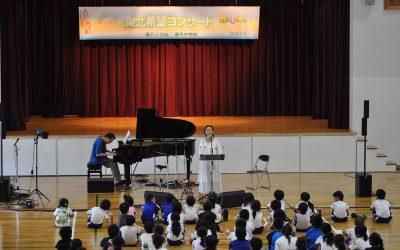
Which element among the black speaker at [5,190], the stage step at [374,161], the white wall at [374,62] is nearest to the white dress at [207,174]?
the black speaker at [5,190]

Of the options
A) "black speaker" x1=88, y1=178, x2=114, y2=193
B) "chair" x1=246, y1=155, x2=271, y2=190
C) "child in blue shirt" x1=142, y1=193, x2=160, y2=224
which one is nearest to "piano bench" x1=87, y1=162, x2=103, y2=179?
"black speaker" x1=88, y1=178, x2=114, y2=193

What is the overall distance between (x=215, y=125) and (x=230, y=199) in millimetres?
7686

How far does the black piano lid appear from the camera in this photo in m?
17.9

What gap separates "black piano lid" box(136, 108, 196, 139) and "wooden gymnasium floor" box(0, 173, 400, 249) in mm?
1332

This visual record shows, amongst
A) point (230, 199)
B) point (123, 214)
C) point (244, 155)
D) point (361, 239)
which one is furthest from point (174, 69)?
point (361, 239)

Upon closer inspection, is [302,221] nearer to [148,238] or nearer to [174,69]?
[148,238]

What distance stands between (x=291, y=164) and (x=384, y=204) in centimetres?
583

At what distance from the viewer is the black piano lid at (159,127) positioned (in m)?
17.9

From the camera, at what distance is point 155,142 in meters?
17.9

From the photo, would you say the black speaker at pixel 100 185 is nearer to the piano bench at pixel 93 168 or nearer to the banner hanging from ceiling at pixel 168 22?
the piano bench at pixel 93 168

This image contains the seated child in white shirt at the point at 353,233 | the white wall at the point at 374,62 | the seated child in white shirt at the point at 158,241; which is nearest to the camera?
the seated child in white shirt at the point at 158,241

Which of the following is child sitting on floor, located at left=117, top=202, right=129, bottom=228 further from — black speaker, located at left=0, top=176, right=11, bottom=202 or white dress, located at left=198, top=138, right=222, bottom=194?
black speaker, located at left=0, top=176, right=11, bottom=202

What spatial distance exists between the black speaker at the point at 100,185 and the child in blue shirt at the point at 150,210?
137 inches

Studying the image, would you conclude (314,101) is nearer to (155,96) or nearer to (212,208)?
(155,96)
